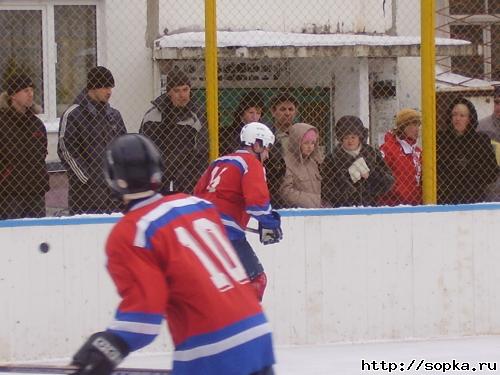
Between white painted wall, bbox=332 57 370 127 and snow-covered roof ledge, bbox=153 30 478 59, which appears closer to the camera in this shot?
white painted wall, bbox=332 57 370 127

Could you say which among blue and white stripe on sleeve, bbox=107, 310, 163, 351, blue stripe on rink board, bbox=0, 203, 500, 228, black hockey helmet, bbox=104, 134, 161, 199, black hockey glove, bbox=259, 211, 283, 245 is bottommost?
blue and white stripe on sleeve, bbox=107, 310, 163, 351

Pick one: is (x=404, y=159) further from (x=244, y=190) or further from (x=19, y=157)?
(x=19, y=157)

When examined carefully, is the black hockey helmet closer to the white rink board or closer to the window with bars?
the white rink board

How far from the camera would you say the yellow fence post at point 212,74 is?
23.2 ft

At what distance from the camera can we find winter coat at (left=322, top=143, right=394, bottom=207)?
722 centimetres

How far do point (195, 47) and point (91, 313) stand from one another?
3060 millimetres

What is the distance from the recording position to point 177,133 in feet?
22.7

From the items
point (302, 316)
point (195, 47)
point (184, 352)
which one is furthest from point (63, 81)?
point (184, 352)

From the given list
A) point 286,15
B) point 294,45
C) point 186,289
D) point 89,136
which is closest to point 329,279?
point 89,136

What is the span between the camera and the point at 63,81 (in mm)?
8820

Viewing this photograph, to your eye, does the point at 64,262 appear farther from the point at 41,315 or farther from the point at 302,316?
the point at 302,316

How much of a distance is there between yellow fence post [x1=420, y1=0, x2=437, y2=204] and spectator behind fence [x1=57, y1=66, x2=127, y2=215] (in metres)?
1.85

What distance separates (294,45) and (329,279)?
2.62 metres

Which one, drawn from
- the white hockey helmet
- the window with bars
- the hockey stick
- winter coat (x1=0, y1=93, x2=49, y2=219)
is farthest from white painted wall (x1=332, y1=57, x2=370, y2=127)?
the hockey stick
